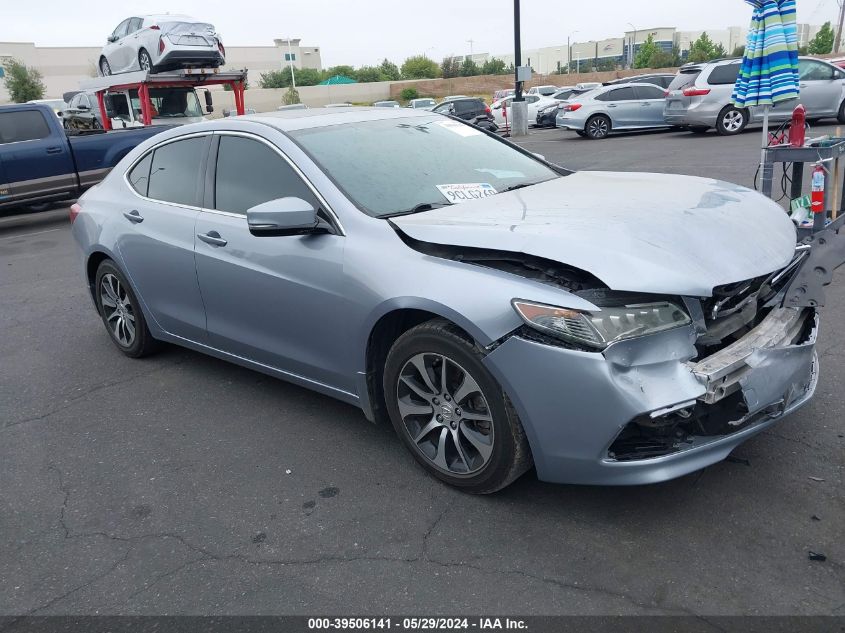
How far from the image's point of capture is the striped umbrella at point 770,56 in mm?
7547

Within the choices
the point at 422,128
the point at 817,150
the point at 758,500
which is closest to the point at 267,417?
the point at 422,128

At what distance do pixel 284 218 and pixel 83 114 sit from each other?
18578mm

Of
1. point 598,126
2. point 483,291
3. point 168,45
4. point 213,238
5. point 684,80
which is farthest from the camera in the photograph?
point 598,126

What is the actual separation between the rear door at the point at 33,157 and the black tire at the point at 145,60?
19.5 feet

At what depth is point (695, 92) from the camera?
18422mm

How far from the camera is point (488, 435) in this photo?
10.3ft

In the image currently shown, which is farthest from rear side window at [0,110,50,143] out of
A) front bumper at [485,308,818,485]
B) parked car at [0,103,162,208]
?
front bumper at [485,308,818,485]

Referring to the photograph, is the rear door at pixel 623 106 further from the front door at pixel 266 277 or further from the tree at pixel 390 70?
the tree at pixel 390 70

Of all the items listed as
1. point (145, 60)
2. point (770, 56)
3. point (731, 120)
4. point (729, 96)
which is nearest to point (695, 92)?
point (729, 96)

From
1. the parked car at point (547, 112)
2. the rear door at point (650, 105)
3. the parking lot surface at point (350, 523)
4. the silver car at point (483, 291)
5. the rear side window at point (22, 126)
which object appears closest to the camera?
the parking lot surface at point (350, 523)

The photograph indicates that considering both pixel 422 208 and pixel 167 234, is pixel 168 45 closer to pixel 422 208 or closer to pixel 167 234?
pixel 167 234

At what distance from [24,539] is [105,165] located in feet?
35.6

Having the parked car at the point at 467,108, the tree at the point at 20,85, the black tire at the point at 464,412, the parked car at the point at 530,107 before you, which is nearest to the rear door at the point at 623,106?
the parked car at the point at 467,108

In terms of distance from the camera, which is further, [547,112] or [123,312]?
[547,112]
